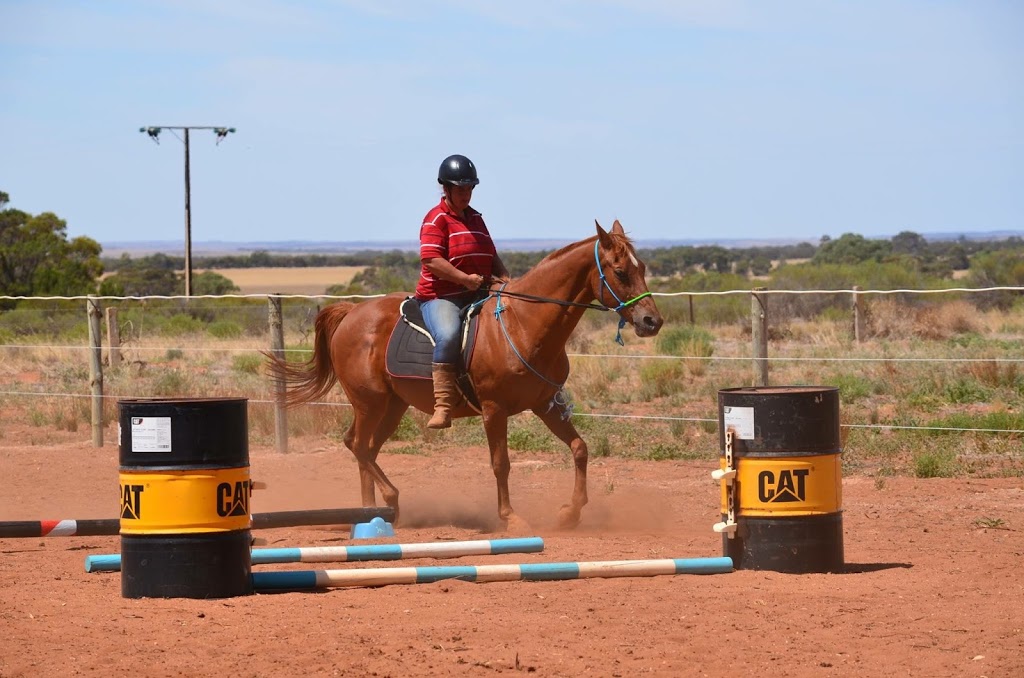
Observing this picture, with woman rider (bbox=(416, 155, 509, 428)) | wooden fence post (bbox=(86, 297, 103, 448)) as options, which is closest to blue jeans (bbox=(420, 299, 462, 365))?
woman rider (bbox=(416, 155, 509, 428))

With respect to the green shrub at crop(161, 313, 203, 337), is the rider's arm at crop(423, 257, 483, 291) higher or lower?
higher

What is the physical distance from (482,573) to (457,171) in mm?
3630

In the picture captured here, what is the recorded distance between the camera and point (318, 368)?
39.0ft

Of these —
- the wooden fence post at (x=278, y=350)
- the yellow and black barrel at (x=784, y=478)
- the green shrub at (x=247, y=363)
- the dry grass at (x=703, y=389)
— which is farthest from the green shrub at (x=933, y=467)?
the green shrub at (x=247, y=363)

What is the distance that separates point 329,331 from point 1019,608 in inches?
262

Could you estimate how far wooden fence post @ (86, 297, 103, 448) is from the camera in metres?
16.1

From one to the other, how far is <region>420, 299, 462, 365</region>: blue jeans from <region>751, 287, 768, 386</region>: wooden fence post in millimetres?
3311

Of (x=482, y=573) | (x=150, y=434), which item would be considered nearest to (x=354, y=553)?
(x=482, y=573)

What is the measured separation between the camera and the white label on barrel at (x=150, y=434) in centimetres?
685

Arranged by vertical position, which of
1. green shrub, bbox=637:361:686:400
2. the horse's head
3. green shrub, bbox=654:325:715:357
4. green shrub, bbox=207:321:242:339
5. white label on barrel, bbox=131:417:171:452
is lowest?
green shrub, bbox=637:361:686:400

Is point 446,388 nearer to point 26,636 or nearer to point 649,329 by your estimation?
point 649,329

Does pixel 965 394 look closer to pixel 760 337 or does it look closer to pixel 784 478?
pixel 760 337

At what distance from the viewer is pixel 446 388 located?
10.1m

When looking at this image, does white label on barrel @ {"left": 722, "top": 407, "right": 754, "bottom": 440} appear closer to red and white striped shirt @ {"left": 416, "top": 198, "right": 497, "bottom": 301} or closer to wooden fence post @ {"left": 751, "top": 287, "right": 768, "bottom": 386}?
red and white striped shirt @ {"left": 416, "top": 198, "right": 497, "bottom": 301}
